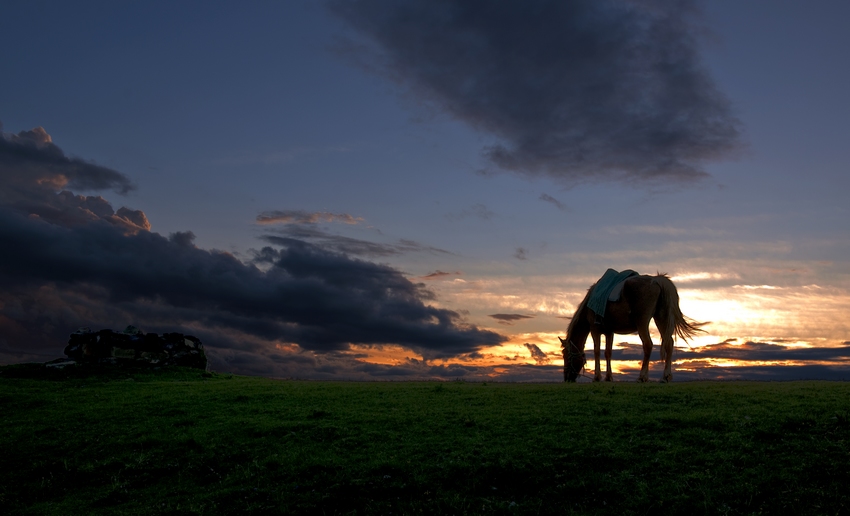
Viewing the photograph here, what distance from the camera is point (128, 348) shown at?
4019 cm

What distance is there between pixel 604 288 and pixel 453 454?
56.7ft

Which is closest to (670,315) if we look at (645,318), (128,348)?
(645,318)

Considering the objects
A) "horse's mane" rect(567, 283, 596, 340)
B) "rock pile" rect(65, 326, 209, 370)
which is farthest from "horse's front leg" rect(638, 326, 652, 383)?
"rock pile" rect(65, 326, 209, 370)

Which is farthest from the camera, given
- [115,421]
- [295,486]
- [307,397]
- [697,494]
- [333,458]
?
[307,397]

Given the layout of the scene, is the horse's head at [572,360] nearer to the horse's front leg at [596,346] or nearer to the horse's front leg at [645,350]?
the horse's front leg at [596,346]

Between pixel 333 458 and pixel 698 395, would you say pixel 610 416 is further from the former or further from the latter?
pixel 333 458

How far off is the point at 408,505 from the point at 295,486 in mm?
3226

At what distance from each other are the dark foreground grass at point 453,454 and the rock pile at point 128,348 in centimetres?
1667

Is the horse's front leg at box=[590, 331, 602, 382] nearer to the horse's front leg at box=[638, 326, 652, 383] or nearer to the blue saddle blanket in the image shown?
the blue saddle blanket

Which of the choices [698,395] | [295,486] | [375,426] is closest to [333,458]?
[295,486]

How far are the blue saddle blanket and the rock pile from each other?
98.7 ft

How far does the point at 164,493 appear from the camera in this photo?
49.7 feet

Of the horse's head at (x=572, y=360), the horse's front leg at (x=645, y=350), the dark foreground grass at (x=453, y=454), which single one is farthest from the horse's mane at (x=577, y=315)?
the dark foreground grass at (x=453, y=454)

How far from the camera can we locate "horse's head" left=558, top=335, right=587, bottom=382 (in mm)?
30828
